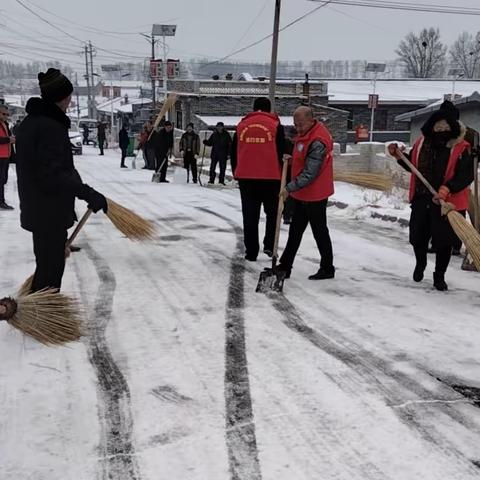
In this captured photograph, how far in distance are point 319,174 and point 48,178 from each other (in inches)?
97.8

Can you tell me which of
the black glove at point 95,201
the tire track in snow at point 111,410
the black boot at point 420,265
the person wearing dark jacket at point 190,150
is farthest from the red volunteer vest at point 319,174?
the person wearing dark jacket at point 190,150

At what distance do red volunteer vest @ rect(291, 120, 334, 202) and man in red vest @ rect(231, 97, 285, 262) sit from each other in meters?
0.68

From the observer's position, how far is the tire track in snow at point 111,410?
8.94 ft

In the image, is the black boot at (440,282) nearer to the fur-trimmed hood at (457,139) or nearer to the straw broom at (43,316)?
the fur-trimmed hood at (457,139)

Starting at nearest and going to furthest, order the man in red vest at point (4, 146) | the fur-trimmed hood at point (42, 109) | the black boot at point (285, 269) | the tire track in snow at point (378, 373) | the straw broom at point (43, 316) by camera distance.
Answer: the tire track in snow at point (378, 373) < the straw broom at point (43, 316) < the fur-trimmed hood at point (42, 109) < the black boot at point (285, 269) < the man in red vest at point (4, 146)

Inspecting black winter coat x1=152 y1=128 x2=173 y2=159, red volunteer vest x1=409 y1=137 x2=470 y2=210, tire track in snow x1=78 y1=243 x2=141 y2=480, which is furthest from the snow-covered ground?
black winter coat x1=152 y1=128 x2=173 y2=159

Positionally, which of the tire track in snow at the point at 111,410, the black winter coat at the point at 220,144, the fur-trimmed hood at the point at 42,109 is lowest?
the tire track in snow at the point at 111,410

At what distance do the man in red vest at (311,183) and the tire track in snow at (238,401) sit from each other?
0.87 m

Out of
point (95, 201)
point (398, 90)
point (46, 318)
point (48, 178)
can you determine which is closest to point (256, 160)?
point (95, 201)

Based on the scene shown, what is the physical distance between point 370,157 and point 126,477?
17216 millimetres

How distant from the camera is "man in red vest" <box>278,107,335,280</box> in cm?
547

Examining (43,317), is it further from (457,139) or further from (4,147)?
(4,147)

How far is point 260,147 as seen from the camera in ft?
20.9

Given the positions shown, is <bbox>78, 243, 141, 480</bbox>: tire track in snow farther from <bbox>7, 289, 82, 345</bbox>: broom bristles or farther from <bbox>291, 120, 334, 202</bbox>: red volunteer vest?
<bbox>291, 120, 334, 202</bbox>: red volunteer vest
